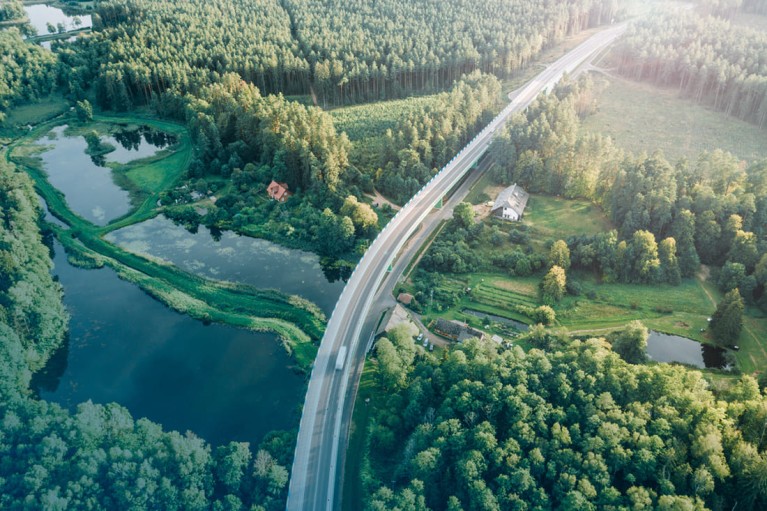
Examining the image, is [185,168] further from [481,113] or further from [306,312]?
[481,113]

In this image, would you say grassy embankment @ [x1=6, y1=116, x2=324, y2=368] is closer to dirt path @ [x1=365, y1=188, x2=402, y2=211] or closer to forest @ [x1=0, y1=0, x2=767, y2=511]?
forest @ [x1=0, y1=0, x2=767, y2=511]

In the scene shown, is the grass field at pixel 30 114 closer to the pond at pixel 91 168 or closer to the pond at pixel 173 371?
the pond at pixel 91 168

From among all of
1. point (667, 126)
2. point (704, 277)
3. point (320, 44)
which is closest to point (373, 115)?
point (320, 44)

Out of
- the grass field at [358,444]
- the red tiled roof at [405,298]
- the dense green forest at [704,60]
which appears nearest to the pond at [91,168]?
the red tiled roof at [405,298]

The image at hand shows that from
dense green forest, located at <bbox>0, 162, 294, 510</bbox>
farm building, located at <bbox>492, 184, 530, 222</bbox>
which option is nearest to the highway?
dense green forest, located at <bbox>0, 162, 294, 510</bbox>

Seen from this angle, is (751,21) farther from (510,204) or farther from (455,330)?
(455,330)
